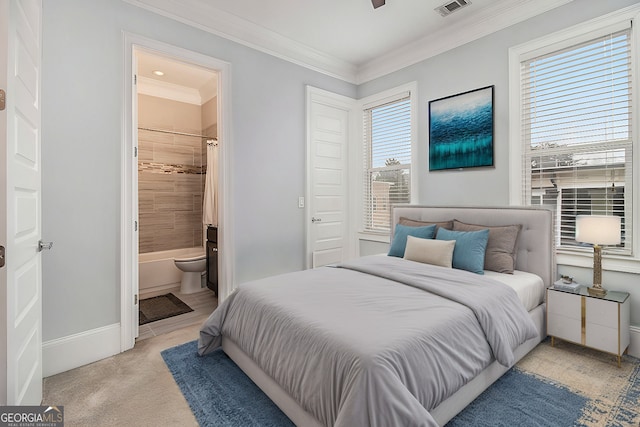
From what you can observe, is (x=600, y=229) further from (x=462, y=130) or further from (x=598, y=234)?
(x=462, y=130)

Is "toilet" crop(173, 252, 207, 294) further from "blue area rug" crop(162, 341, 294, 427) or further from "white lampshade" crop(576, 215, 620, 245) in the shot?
"white lampshade" crop(576, 215, 620, 245)

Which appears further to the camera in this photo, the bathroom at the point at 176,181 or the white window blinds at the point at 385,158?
the bathroom at the point at 176,181

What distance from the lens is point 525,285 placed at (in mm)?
2328

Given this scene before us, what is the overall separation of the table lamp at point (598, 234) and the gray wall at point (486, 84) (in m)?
0.26

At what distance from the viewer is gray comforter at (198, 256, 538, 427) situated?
4.03ft

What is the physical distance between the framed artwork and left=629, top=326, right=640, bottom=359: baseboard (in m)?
1.67

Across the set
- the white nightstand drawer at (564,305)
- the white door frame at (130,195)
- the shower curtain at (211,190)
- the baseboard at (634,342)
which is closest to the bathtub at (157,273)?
the shower curtain at (211,190)

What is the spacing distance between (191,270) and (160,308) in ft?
2.06

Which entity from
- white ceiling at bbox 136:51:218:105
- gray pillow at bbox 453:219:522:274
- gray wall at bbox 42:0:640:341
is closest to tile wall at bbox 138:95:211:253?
white ceiling at bbox 136:51:218:105

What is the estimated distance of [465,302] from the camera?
1.77 meters

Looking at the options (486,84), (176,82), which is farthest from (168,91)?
(486,84)

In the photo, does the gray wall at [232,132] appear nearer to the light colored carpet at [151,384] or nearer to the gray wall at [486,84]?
the gray wall at [486,84]

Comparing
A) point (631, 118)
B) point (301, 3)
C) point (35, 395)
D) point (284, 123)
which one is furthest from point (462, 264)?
point (35, 395)

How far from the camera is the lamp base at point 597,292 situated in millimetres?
2229
